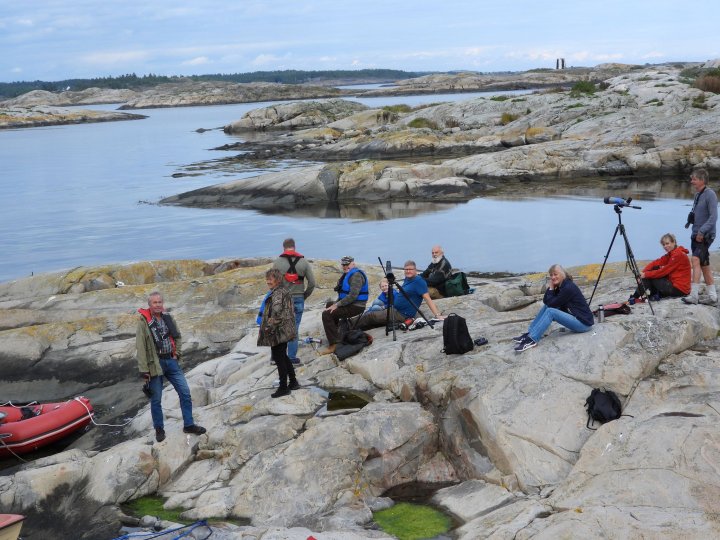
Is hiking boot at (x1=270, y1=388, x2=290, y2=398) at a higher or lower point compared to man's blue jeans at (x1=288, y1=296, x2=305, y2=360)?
lower

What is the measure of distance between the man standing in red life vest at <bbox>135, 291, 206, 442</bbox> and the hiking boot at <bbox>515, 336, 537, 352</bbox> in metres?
5.00

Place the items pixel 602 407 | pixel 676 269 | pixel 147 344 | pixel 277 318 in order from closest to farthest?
1. pixel 602 407
2. pixel 147 344
3. pixel 277 318
4. pixel 676 269

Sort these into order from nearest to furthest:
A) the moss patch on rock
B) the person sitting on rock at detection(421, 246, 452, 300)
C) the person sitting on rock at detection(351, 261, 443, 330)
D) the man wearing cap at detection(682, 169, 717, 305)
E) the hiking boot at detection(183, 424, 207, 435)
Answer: the moss patch on rock → the hiking boot at detection(183, 424, 207, 435) → the man wearing cap at detection(682, 169, 717, 305) → the person sitting on rock at detection(351, 261, 443, 330) → the person sitting on rock at detection(421, 246, 452, 300)

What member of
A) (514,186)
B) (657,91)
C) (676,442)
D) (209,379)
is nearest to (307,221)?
(514,186)

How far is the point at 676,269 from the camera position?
1204cm

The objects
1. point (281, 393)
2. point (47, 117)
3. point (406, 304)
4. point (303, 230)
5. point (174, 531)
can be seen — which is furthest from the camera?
point (47, 117)

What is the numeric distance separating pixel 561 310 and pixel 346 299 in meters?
3.78

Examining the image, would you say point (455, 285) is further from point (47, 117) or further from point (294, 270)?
point (47, 117)

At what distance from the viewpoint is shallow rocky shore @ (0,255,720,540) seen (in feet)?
26.4

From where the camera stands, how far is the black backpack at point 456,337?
1131 centimetres

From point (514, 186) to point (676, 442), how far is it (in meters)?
37.0

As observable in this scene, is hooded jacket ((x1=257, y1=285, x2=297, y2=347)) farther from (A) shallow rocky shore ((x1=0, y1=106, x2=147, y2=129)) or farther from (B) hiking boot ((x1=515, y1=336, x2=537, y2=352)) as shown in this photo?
(A) shallow rocky shore ((x1=0, y1=106, x2=147, y2=129))

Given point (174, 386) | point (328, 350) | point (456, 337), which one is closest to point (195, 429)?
point (174, 386)

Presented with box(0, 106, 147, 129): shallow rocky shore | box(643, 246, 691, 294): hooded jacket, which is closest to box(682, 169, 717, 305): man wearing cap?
box(643, 246, 691, 294): hooded jacket
